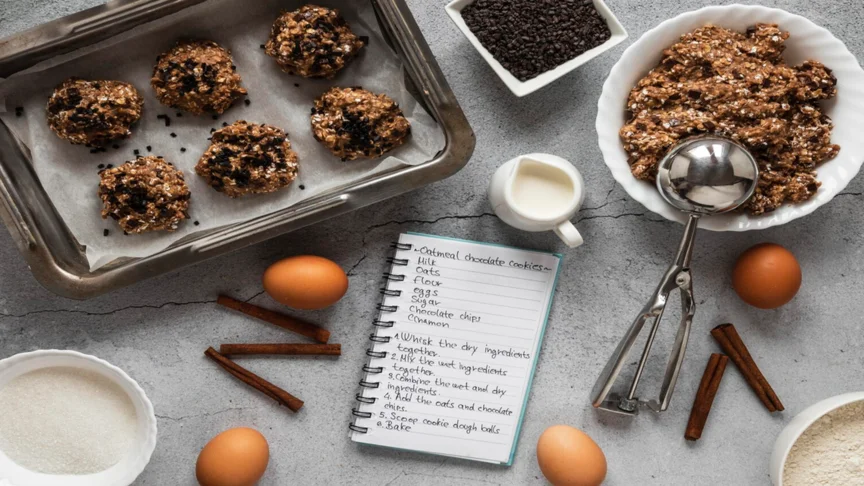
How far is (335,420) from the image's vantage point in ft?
4.68

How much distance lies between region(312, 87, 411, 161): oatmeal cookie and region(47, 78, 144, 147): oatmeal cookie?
1.20 feet

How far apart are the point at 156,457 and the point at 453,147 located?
0.91 metres

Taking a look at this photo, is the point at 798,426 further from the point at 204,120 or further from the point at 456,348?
the point at 204,120

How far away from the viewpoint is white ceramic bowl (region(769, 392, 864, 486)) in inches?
51.7

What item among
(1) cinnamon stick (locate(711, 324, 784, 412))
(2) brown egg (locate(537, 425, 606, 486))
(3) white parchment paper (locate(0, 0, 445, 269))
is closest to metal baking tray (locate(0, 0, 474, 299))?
(3) white parchment paper (locate(0, 0, 445, 269))

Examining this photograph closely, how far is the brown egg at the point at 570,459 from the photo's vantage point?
51.8 inches

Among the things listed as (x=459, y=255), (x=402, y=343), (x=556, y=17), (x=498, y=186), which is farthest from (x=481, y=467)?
(x=556, y=17)

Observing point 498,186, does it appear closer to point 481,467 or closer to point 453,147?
point 453,147

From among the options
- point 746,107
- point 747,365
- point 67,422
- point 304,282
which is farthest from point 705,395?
point 67,422

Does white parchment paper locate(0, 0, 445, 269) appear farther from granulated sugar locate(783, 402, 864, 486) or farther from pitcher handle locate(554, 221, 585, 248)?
granulated sugar locate(783, 402, 864, 486)

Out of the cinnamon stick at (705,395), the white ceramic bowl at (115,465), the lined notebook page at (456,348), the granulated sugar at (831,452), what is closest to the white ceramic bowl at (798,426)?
the granulated sugar at (831,452)

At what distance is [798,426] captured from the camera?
1.33 meters

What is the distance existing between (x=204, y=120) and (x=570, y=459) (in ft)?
3.32

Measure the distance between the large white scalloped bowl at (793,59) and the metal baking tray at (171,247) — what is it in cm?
30
